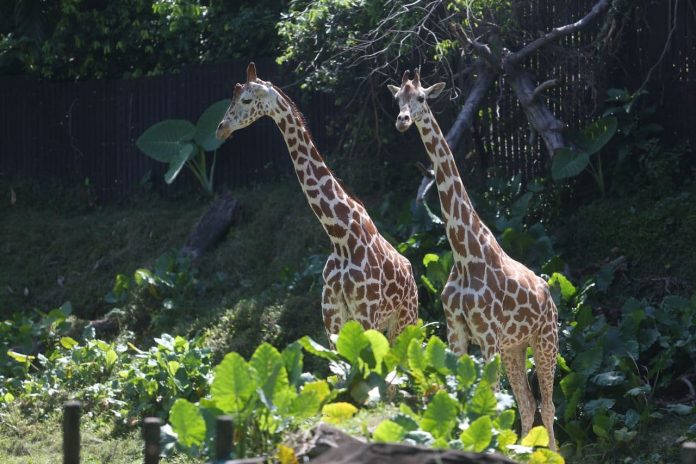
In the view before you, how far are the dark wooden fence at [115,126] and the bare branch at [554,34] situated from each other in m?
3.30

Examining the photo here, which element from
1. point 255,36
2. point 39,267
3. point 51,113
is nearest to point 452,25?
point 255,36

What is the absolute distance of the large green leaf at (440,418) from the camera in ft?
19.1

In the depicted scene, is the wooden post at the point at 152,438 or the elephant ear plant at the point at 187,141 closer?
the wooden post at the point at 152,438

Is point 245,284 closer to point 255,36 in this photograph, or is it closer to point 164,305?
point 164,305

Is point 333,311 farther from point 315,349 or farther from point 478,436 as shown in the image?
point 478,436

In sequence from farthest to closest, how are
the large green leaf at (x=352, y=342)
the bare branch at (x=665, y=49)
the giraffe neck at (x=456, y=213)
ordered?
the bare branch at (x=665, y=49)
the giraffe neck at (x=456, y=213)
the large green leaf at (x=352, y=342)

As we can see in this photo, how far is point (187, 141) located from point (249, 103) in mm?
7290

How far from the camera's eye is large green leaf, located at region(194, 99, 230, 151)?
15242mm

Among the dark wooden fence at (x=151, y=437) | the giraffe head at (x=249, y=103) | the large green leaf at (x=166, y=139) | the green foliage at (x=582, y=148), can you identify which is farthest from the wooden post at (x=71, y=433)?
the large green leaf at (x=166, y=139)

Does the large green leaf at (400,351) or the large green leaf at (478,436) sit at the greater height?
the large green leaf at (400,351)

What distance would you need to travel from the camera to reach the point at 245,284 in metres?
12.8

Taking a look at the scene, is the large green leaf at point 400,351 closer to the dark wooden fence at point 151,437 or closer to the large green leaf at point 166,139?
the dark wooden fence at point 151,437

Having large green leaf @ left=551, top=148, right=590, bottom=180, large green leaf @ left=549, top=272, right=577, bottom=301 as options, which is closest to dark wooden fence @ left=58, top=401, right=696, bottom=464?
large green leaf @ left=549, top=272, right=577, bottom=301

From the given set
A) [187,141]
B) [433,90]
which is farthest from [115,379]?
[187,141]
